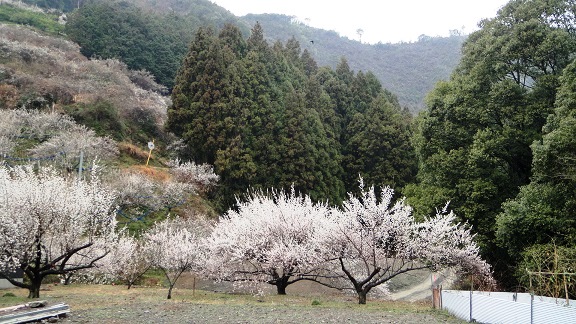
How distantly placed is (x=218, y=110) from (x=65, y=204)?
59.3ft

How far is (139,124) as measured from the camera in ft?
119

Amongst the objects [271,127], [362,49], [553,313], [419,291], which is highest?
[362,49]

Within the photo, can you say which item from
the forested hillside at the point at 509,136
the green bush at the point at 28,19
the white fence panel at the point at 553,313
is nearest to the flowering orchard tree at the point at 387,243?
the forested hillside at the point at 509,136

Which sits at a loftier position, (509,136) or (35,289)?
(509,136)

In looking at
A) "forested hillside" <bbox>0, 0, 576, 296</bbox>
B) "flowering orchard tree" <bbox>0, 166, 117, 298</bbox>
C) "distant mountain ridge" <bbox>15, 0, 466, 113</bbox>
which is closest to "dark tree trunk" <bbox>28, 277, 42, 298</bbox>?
"flowering orchard tree" <bbox>0, 166, 117, 298</bbox>

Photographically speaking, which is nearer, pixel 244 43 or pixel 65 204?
pixel 65 204

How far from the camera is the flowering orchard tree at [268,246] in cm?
1602

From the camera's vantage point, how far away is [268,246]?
16.7 metres

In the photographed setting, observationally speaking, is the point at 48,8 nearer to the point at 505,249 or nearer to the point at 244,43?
the point at 244,43

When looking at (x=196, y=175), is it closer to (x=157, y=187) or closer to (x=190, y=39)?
(x=157, y=187)

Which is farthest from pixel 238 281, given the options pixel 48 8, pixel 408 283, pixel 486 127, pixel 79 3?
pixel 79 3

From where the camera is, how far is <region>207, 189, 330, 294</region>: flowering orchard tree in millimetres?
16016

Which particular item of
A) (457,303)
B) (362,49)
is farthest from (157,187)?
(362,49)

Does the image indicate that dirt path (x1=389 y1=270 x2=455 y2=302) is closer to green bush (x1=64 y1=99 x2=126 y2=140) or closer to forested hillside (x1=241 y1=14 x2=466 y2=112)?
green bush (x1=64 y1=99 x2=126 y2=140)
